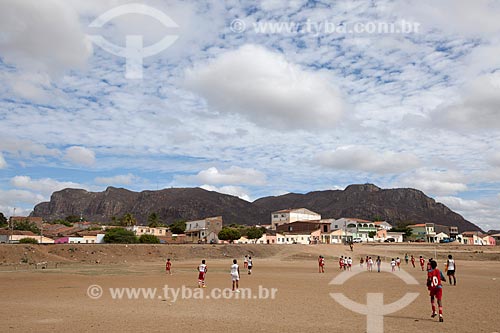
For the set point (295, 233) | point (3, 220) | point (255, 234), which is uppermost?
point (3, 220)

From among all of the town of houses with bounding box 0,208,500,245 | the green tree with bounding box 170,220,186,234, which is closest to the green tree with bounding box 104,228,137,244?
the town of houses with bounding box 0,208,500,245

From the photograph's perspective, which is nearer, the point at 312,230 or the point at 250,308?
the point at 250,308

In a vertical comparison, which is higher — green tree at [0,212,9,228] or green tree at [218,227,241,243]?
green tree at [0,212,9,228]

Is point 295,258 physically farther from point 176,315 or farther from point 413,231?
point 413,231

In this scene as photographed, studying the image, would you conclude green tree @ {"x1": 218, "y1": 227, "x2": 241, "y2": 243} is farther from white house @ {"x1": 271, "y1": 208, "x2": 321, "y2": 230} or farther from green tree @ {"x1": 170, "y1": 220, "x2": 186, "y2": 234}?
white house @ {"x1": 271, "y1": 208, "x2": 321, "y2": 230}

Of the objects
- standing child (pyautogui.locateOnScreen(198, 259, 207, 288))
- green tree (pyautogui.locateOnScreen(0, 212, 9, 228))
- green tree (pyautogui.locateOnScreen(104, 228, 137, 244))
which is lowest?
standing child (pyautogui.locateOnScreen(198, 259, 207, 288))

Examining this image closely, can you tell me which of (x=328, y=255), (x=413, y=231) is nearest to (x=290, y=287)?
(x=328, y=255)

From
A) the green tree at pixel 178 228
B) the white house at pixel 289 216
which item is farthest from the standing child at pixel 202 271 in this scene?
the white house at pixel 289 216

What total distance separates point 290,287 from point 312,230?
88.3 meters

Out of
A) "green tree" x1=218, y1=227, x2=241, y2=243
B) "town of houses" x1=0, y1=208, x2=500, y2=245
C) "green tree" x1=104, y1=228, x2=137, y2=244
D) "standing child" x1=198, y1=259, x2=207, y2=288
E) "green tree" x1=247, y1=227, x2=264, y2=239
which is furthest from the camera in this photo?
"green tree" x1=247, y1=227, x2=264, y2=239

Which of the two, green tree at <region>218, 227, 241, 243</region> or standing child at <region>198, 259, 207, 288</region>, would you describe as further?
green tree at <region>218, 227, 241, 243</region>

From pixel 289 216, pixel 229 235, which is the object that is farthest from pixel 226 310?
pixel 289 216

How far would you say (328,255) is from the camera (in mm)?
71188

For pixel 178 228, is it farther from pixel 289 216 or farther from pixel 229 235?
pixel 289 216
